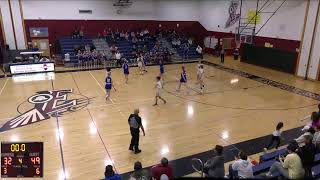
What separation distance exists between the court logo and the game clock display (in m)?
6.19

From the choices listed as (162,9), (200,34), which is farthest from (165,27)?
(200,34)

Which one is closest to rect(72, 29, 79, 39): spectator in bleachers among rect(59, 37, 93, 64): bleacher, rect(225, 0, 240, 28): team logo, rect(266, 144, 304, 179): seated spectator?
rect(59, 37, 93, 64): bleacher

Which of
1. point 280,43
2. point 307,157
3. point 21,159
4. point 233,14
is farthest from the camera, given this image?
point 233,14

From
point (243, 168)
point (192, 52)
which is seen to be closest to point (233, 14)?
point (192, 52)

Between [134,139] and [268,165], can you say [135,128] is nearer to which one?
[134,139]

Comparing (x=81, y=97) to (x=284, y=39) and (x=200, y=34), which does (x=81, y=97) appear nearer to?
(x=284, y=39)

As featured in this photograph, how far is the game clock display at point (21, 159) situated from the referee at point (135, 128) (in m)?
3.55

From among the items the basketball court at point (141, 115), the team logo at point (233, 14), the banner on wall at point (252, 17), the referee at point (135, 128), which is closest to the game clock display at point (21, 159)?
the basketball court at point (141, 115)

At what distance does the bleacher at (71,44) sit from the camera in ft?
79.6

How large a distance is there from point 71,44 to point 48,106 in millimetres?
13087

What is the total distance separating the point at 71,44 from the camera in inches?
998

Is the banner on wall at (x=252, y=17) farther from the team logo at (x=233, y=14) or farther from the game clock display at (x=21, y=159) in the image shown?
the game clock display at (x=21, y=159)

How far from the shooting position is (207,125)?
37.2ft

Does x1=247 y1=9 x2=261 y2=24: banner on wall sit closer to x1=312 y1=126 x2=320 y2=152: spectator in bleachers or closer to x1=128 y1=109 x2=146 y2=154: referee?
x1=312 y1=126 x2=320 y2=152: spectator in bleachers
